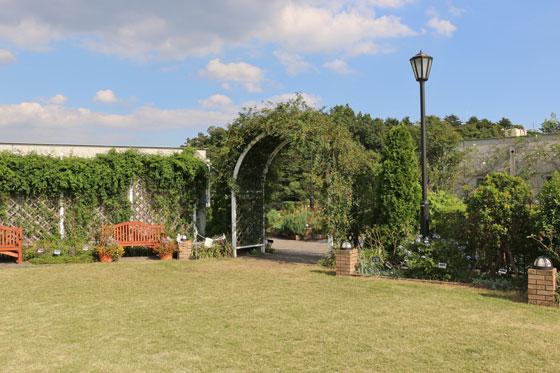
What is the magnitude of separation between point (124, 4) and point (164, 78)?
12.4ft

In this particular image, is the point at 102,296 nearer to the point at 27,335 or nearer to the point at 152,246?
the point at 27,335

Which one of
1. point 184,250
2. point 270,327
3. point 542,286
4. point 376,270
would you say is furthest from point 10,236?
point 542,286

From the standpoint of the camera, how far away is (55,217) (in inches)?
448

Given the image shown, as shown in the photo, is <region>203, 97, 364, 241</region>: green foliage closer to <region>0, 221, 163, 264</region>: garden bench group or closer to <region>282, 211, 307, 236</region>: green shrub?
<region>0, 221, 163, 264</region>: garden bench group

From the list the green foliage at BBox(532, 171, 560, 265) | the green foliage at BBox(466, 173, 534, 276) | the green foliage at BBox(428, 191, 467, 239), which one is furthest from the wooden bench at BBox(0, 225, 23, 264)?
the green foliage at BBox(532, 171, 560, 265)

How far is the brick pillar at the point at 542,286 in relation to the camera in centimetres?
557

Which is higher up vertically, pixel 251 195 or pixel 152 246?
pixel 251 195

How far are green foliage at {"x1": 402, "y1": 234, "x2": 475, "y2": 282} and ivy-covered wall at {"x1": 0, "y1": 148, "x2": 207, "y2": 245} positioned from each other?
7.04m

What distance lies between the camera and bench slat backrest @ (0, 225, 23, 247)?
10398mm

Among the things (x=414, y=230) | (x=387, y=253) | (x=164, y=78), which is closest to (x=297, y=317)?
(x=387, y=253)

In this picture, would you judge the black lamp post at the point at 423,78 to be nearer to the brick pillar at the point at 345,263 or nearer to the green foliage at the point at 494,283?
the green foliage at the point at 494,283

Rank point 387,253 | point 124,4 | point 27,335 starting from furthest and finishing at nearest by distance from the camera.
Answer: point 387,253 < point 124,4 < point 27,335

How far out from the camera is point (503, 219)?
6.77 m

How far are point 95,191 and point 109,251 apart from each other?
1.97m
